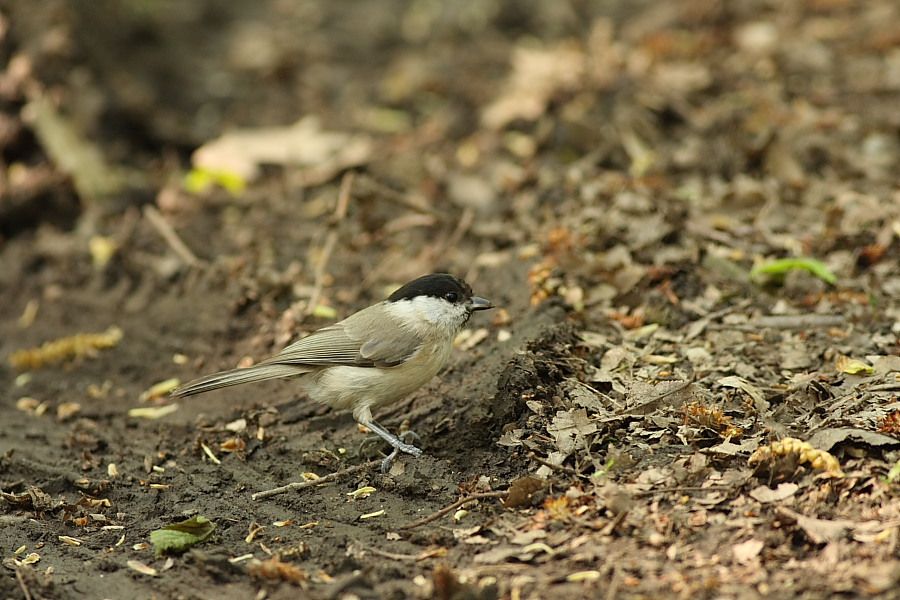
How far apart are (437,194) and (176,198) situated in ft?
6.90

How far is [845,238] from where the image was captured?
5.70 m

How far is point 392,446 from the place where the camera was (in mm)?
4766

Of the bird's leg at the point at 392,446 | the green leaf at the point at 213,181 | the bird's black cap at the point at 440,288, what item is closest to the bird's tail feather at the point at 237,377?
the bird's leg at the point at 392,446

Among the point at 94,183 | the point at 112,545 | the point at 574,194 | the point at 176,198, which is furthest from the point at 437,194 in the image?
the point at 112,545

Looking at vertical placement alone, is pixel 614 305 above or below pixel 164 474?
above

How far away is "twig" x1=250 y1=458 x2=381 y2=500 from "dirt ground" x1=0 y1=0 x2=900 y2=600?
0.05 metres

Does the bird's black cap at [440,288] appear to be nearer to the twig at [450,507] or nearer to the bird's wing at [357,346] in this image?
the bird's wing at [357,346]

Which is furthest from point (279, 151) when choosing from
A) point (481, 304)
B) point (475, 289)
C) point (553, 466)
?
point (553, 466)

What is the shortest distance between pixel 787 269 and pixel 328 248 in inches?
110

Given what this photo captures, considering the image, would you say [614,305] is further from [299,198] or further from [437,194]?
[299,198]

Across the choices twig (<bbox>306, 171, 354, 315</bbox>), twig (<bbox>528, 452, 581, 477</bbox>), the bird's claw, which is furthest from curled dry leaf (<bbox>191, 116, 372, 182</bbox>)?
twig (<bbox>528, 452, 581, 477</bbox>)

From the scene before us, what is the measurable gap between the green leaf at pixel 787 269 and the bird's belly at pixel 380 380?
1.91m

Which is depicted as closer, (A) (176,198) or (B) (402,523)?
(B) (402,523)

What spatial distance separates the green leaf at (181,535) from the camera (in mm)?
3951
